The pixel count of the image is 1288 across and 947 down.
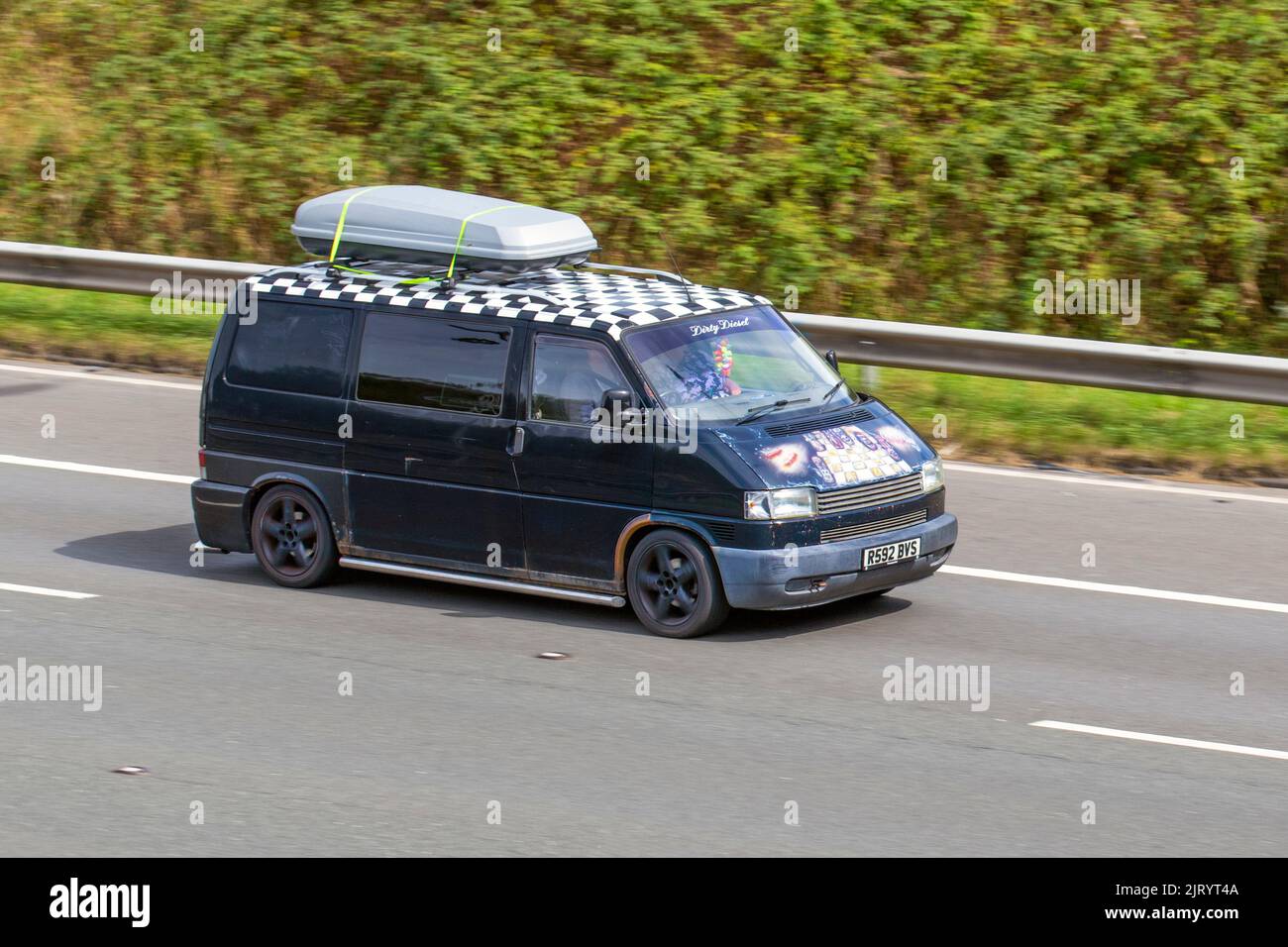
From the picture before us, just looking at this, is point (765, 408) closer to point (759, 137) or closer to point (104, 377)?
point (104, 377)

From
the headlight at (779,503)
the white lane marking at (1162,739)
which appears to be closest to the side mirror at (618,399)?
the headlight at (779,503)

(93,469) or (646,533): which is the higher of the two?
(646,533)

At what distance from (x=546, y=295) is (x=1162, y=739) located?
4.09m

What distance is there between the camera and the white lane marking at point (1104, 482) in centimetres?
1271

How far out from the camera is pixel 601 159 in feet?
66.1

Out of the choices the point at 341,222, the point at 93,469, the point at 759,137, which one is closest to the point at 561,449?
the point at 341,222

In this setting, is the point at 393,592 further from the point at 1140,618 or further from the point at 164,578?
the point at 1140,618

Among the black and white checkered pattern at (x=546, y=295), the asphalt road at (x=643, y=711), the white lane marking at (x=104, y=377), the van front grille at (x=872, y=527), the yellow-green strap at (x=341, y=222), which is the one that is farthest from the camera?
the white lane marking at (x=104, y=377)

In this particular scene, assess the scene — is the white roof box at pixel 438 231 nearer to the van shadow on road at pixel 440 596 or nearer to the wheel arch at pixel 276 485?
the wheel arch at pixel 276 485

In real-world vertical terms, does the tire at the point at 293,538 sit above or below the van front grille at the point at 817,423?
below

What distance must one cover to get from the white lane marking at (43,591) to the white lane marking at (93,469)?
2.56 m

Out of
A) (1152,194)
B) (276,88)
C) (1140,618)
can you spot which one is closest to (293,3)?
(276,88)

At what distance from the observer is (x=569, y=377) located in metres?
9.75

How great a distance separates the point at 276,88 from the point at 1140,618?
15083 millimetres
